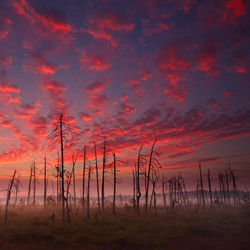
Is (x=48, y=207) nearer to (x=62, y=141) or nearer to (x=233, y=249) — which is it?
(x=62, y=141)

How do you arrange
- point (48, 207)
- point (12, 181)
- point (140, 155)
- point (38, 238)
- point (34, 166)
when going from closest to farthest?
point (38, 238), point (12, 181), point (140, 155), point (48, 207), point (34, 166)

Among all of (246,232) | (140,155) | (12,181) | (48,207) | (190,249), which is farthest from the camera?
(48,207)

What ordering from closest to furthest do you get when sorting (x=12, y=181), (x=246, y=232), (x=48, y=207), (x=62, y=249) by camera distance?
(x=62, y=249)
(x=246, y=232)
(x=12, y=181)
(x=48, y=207)

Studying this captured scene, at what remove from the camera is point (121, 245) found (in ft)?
59.8

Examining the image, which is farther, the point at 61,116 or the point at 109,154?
the point at 109,154

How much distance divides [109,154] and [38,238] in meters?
23.7

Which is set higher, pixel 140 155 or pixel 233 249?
pixel 140 155

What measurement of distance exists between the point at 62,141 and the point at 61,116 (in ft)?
12.1

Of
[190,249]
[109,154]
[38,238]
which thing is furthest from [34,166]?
[190,249]

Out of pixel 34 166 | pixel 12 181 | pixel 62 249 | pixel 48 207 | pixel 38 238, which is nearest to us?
pixel 62 249

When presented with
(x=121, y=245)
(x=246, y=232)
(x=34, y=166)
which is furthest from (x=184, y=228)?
(x=34, y=166)

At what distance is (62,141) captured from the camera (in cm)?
2986

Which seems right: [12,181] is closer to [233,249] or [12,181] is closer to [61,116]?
[61,116]

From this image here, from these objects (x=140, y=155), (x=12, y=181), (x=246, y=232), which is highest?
(x=140, y=155)
